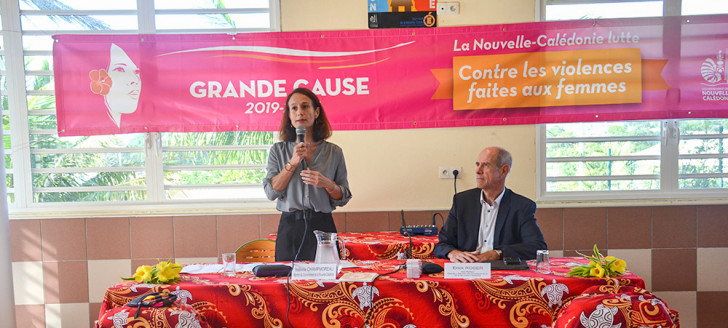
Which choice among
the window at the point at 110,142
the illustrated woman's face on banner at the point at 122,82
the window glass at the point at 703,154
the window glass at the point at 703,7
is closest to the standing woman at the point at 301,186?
the window at the point at 110,142

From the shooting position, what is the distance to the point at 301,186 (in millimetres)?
Answer: 2785

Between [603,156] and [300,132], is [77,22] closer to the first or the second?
[300,132]

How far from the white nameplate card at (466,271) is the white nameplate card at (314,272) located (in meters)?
0.47

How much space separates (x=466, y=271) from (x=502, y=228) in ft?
2.36

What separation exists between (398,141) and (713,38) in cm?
248

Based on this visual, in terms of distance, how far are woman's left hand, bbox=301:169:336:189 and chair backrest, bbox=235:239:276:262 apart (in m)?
0.73

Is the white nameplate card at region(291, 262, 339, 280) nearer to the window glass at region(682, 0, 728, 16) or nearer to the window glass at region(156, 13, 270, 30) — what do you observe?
the window glass at region(156, 13, 270, 30)

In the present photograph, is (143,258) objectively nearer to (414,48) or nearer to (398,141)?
(398,141)

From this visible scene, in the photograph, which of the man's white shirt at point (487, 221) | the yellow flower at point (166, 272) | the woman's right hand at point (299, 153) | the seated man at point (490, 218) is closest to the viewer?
the yellow flower at point (166, 272)

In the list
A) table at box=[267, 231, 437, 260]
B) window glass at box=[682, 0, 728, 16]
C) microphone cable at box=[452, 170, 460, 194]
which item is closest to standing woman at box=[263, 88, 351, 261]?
table at box=[267, 231, 437, 260]

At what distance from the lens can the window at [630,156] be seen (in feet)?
12.9

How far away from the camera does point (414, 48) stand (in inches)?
154

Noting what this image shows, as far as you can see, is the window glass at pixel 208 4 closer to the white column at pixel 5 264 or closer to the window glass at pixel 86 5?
the window glass at pixel 86 5

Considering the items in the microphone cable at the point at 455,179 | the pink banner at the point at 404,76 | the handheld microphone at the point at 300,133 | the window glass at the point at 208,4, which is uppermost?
the window glass at the point at 208,4
